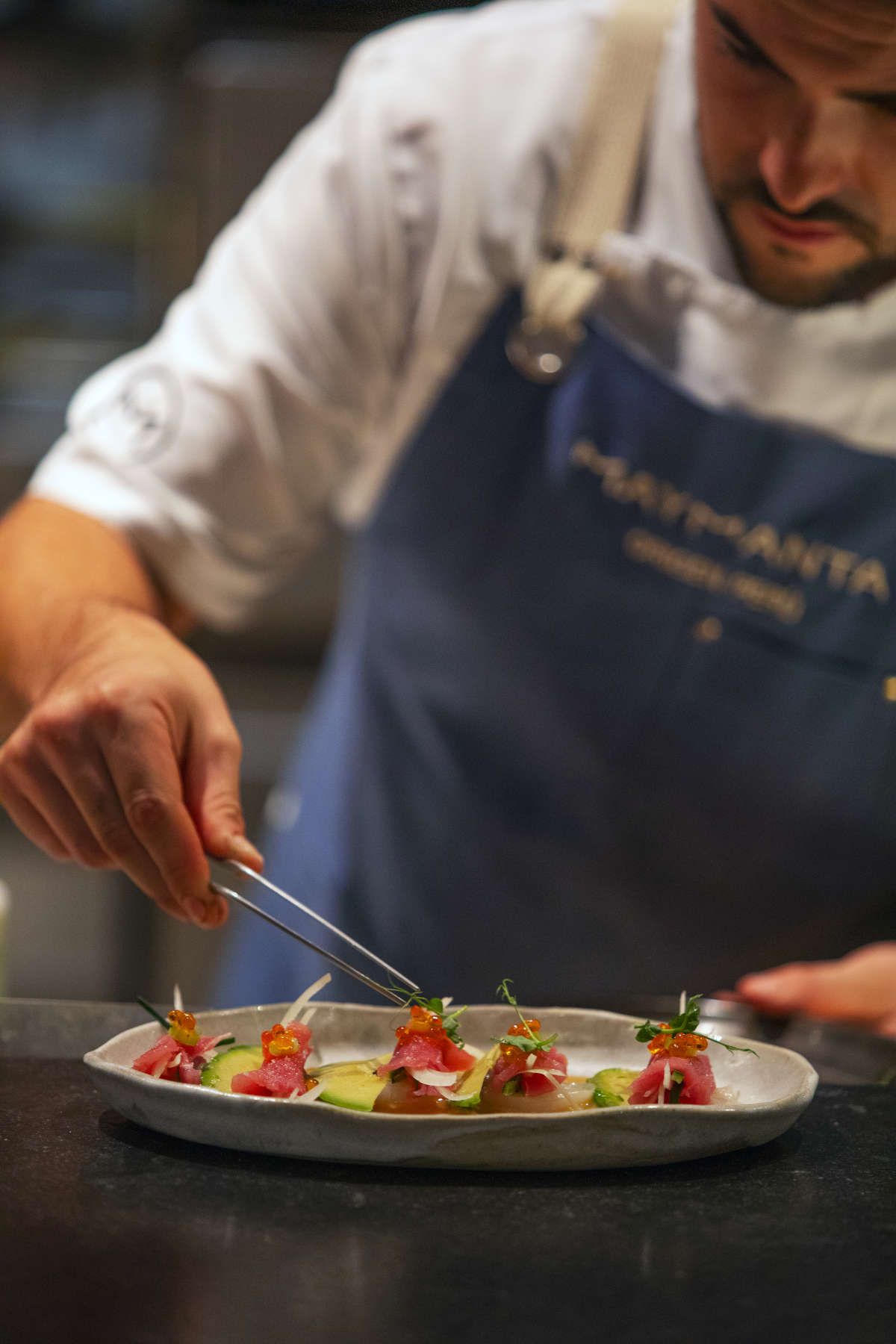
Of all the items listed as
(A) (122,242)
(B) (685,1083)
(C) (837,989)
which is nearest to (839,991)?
(C) (837,989)

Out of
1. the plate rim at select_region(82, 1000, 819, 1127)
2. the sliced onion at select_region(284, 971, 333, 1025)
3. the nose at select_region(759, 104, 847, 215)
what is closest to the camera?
the plate rim at select_region(82, 1000, 819, 1127)

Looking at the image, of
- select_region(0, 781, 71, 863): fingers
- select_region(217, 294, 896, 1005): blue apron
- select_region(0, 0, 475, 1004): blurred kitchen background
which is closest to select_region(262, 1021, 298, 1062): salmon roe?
select_region(0, 781, 71, 863): fingers

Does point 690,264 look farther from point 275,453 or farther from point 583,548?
point 275,453

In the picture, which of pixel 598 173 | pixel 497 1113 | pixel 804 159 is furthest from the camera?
pixel 598 173

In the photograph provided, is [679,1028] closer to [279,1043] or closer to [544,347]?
[279,1043]

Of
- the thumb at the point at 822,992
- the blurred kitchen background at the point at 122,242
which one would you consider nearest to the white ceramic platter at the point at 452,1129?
the thumb at the point at 822,992

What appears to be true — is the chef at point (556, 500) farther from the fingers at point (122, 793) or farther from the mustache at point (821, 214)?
the fingers at point (122, 793)

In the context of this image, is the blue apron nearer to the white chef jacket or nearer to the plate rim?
the white chef jacket

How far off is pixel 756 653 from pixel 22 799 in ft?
2.23

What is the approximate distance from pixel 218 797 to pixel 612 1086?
30 centimetres

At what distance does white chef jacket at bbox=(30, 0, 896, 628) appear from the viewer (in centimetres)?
129

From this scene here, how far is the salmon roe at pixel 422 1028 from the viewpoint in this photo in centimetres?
80

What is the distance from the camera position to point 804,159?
100 centimetres

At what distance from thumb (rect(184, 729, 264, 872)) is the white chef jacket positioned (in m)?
0.44
